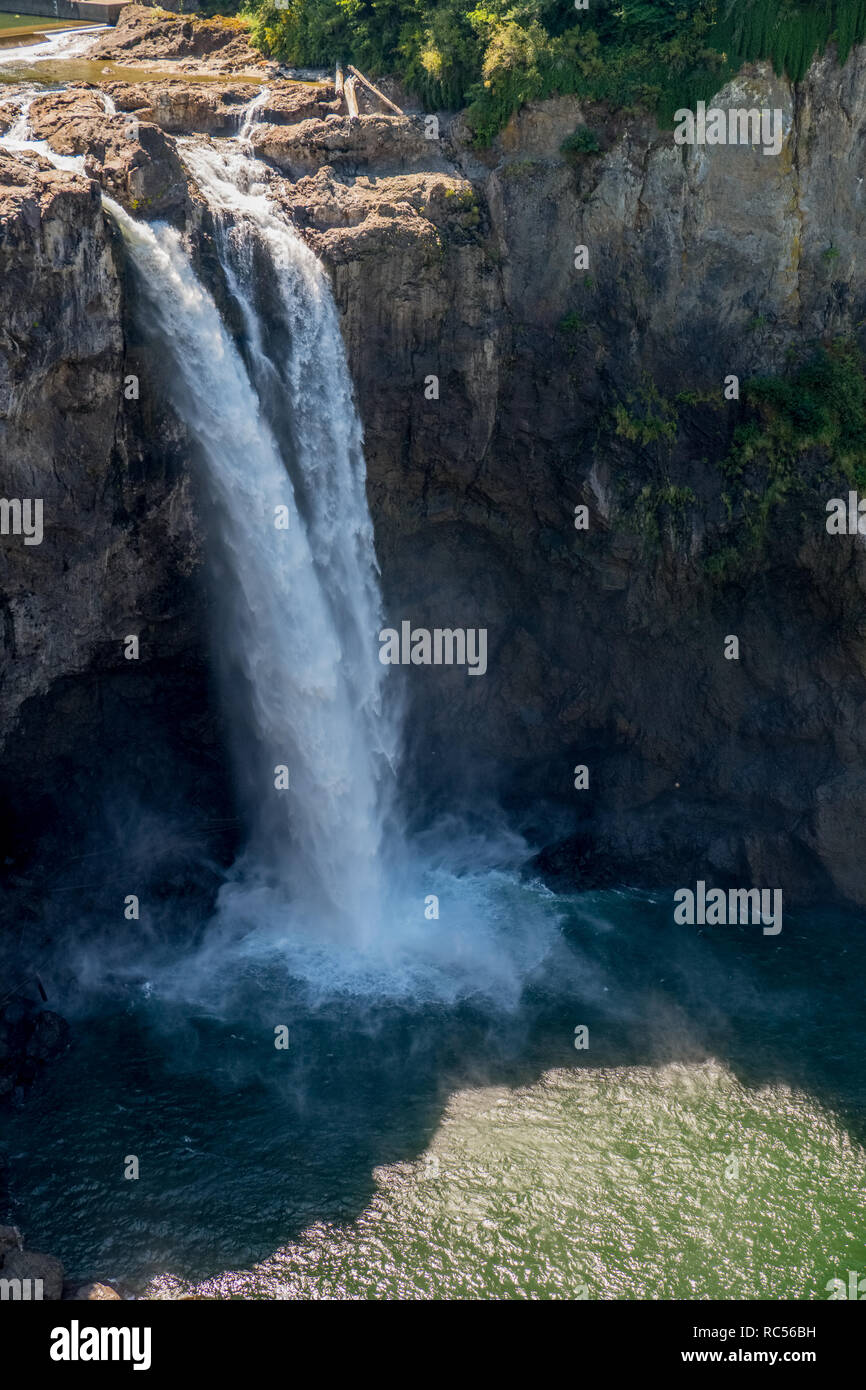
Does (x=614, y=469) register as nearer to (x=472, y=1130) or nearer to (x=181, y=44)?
(x=472, y=1130)

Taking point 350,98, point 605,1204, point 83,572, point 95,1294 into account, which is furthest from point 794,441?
point 95,1294

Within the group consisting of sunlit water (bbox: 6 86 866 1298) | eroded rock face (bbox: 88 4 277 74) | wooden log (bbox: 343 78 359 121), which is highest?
eroded rock face (bbox: 88 4 277 74)

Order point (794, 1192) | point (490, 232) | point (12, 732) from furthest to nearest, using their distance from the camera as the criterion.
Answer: point (490, 232) < point (12, 732) < point (794, 1192)

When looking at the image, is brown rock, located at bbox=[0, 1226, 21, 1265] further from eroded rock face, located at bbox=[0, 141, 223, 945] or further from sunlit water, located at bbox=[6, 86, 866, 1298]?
eroded rock face, located at bbox=[0, 141, 223, 945]

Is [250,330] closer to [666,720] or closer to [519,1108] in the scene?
[666,720]

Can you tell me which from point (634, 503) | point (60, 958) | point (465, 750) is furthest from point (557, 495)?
point (60, 958)

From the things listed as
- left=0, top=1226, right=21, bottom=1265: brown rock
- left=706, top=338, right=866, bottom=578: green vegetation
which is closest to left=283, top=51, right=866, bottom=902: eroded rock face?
left=706, top=338, right=866, bottom=578: green vegetation
